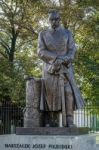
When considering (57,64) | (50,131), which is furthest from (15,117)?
(50,131)

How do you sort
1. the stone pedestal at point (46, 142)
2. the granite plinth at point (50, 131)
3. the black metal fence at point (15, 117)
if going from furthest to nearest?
the black metal fence at point (15, 117) → the granite plinth at point (50, 131) → the stone pedestal at point (46, 142)

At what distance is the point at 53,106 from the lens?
10.1 m

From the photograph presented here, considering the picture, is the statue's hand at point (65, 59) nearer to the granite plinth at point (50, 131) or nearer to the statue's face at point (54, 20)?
the statue's face at point (54, 20)

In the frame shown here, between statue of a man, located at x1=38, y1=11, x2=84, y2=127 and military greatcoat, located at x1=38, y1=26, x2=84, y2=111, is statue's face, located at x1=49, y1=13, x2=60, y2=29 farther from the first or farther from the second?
military greatcoat, located at x1=38, y1=26, x2=84, y2=111

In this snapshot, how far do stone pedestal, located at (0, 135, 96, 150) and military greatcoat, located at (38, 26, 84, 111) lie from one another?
33.4 inches

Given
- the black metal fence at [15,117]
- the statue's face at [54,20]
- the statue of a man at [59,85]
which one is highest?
the statue's face at [54,20]

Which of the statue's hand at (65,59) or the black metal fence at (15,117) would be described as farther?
the black metal fence at (15,117)

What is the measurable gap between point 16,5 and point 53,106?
17.8 meters

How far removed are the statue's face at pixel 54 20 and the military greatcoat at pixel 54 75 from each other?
237mm

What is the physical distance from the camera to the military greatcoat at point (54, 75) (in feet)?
33.0

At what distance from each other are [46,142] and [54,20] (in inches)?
106

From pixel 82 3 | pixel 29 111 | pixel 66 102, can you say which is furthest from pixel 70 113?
pixel 82 3

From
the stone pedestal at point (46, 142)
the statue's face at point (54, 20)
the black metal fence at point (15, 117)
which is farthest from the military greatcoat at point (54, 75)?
the black metal fence at point (15, 117)

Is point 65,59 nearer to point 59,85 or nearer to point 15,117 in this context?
point 59,85
